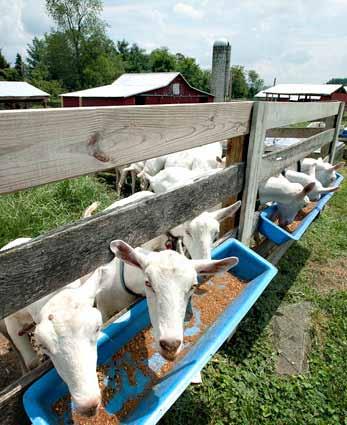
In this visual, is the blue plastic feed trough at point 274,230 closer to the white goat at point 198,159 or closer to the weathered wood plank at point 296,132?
the white goat at point 198,159

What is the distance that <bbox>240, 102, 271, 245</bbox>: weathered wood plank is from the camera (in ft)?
8.78

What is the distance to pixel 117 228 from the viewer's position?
172cm

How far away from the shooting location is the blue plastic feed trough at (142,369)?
1.52 m

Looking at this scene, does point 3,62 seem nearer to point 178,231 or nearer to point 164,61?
point 164,61

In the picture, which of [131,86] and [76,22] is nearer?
[131,86]

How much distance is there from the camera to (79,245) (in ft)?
4.98

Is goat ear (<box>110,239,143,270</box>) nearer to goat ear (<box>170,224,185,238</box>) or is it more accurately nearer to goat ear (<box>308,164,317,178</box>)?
goat ear (<box>170,224,185,238</box>)

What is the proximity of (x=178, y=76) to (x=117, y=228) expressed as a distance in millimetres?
28757

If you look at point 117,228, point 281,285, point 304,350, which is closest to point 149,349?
point 117,228

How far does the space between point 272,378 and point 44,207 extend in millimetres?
4037

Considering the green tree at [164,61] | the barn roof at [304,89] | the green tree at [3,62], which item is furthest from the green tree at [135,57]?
the barn roof at [304,89]

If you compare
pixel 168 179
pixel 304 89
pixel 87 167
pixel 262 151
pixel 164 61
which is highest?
pixel 164 61

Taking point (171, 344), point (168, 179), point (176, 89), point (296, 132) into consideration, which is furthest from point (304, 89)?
point (171, 344)

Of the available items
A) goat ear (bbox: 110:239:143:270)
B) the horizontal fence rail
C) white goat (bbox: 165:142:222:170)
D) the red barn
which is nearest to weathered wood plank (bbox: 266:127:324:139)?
white goat (bbox: 165:142:222:170)
